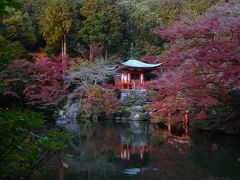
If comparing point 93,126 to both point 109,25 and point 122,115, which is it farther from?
point 109,25

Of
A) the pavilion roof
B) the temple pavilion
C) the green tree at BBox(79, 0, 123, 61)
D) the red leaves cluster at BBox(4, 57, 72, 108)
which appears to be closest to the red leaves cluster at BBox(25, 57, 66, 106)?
the red leaves cluster at BBox(4, 57, 72, 108)

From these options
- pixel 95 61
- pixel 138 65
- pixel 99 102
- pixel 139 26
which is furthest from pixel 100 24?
pixel 99 102

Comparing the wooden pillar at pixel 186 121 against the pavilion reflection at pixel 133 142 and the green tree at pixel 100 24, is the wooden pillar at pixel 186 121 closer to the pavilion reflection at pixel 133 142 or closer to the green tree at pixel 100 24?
the pavilion reflection at pixel 133 142

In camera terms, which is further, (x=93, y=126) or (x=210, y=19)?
(x=93, y=126)

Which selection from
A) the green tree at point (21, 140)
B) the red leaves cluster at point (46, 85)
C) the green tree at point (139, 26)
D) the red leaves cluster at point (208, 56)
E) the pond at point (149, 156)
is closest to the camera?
the green tree at point (21, 140)

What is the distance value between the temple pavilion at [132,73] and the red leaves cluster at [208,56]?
389 inches

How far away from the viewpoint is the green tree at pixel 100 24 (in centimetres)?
2509

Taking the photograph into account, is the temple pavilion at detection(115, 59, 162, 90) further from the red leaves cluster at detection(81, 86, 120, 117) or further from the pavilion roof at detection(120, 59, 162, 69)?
the red leaves cluster at detection(81, 86, 120, 117)

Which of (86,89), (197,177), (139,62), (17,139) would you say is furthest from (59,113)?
(17,139)

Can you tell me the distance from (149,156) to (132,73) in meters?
14.8

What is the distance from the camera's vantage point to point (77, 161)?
30.0ft

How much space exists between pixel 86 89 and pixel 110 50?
8.31 meters

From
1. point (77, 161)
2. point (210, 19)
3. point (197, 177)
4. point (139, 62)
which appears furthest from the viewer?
point (139, 62)

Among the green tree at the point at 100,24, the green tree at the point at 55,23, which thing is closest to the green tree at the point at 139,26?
the green tree at the point at 100,24
